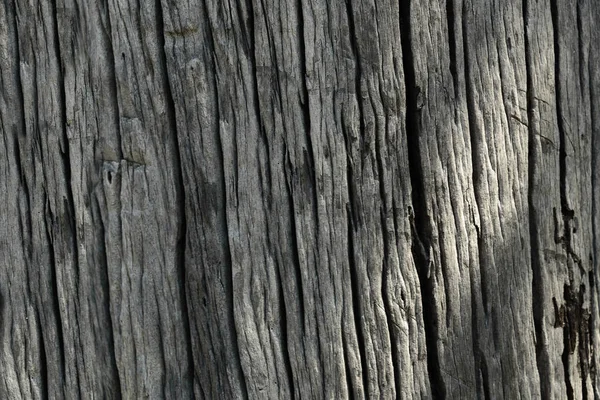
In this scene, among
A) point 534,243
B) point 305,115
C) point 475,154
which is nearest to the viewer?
point 305,115

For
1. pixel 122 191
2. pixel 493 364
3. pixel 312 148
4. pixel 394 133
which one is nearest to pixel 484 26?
pixel 394 133

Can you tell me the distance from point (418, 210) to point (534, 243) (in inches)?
16.7

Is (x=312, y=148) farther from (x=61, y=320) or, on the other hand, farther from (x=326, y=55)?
(x=61, y=320)

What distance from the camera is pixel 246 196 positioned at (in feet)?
6.18

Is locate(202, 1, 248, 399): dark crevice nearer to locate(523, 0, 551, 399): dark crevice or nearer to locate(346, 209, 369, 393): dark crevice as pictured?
locate(346, 209, 369, 393): dark crevice

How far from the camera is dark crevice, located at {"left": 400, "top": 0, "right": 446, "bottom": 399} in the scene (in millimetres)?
1925

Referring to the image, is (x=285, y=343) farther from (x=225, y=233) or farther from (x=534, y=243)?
(x=534, y=243)

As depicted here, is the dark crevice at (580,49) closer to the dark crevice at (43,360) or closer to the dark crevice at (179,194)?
the dark crevice at (179,194)

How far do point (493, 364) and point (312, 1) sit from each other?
1.16 metres

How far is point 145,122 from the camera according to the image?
1878 mm

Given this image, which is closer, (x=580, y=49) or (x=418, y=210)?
(x=418, y=210)

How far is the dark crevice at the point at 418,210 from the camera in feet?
6.31

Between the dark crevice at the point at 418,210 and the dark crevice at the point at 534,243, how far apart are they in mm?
347

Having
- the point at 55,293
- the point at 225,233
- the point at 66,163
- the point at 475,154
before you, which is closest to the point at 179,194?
the point at 225,233
